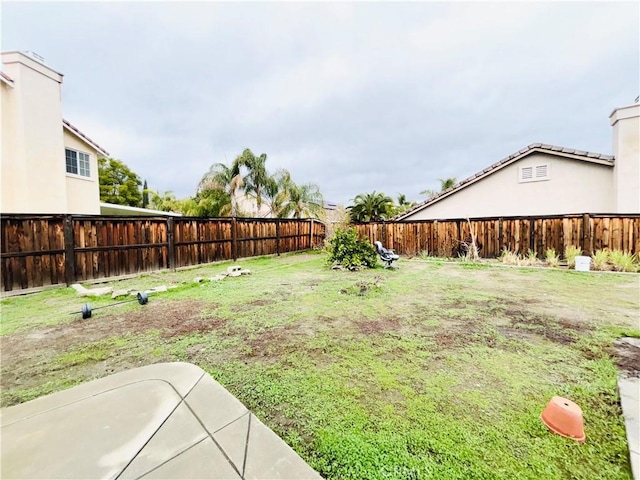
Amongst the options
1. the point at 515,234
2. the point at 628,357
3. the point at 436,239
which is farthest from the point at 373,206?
the point at 628,357

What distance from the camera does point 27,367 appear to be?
8.59ft

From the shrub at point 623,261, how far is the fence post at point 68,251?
1460cm

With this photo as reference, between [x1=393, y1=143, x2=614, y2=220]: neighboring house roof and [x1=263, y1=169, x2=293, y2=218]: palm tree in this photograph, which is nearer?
[x1=393, y1=143, x2=614, y2=220]: neighboring house roof

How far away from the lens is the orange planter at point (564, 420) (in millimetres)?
1596

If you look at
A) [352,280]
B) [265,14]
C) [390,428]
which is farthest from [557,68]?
[390,428]

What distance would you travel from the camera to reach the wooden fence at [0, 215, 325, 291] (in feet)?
18.3

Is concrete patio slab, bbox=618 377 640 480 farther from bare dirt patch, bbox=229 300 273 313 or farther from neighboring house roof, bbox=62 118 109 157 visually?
neighboring house roof, bbox=62 118 109 157

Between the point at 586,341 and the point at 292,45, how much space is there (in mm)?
10232

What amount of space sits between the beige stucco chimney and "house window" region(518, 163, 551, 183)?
2037 millimetres

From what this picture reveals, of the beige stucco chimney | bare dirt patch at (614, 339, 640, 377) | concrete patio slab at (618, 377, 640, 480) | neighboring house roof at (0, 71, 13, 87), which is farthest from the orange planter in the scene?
neighboring house roof at (0, 71, 13, 87)

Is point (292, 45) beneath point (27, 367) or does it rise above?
above

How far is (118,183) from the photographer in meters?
26.6

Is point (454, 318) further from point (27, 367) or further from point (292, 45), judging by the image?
point (292, 45)

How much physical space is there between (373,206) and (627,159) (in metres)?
10.9
